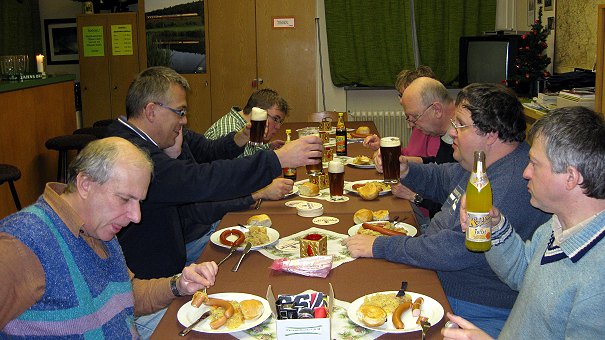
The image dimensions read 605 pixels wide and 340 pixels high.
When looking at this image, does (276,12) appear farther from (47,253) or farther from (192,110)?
(47,253)

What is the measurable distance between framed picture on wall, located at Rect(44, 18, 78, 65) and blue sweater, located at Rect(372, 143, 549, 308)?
7005 millimetres

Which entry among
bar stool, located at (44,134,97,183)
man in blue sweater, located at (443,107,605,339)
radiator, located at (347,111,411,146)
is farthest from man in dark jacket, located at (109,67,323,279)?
radiator, located at (347,111,411,146)

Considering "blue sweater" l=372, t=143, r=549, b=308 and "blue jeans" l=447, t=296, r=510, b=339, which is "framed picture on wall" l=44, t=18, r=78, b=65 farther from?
"blue jeans" l=447, t=296, r=510, b=339

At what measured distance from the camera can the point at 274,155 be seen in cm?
265

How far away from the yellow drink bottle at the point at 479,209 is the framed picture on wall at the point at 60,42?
7.31 metres

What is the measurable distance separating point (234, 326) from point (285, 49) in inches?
231

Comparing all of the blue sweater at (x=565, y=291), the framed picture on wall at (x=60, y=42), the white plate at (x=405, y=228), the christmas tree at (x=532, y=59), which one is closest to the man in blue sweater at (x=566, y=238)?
the blue sweater at (x=565, y=291)

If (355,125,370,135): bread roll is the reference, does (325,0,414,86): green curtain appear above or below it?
above

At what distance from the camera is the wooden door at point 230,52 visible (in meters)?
7.32

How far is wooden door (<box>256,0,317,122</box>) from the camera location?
287 inches

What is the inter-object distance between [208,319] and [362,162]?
229 cm

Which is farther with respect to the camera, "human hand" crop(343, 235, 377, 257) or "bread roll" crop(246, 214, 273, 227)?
"bread roll" crop(246, 214, 273, 227)

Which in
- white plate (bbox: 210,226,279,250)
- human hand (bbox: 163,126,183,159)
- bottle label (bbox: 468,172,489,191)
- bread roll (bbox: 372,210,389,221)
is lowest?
white plate (bbox: 210,226,279,250)

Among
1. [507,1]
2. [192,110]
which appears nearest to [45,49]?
[192,110]
